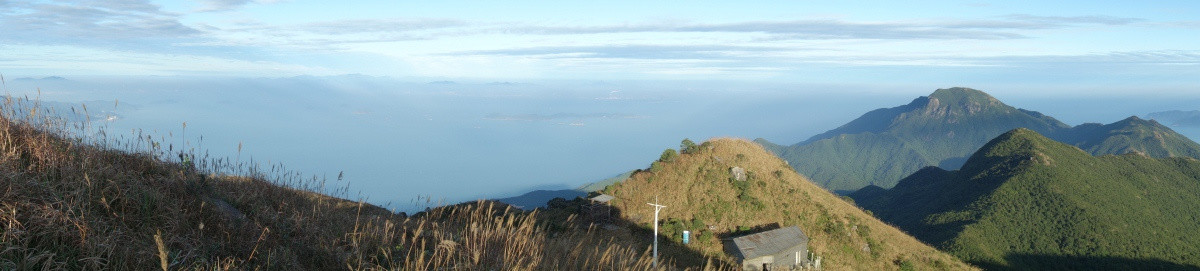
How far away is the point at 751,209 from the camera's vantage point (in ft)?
95.6

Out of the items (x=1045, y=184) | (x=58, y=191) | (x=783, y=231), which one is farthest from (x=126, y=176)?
(x=1045, y=184)

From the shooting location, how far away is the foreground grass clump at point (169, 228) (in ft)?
12.0

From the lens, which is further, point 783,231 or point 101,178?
point 783,231

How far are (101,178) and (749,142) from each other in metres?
35.4

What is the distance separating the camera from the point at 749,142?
3725cm

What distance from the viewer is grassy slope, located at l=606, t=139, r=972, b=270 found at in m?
27.0

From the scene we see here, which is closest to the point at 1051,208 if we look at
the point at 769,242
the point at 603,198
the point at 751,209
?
the point at 751,209

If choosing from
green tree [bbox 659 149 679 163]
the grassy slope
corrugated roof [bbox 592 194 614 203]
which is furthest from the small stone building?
green tree [bbox 659 149 679 163]

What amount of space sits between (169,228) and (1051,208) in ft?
335

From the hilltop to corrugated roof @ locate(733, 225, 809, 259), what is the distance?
39.2 meters

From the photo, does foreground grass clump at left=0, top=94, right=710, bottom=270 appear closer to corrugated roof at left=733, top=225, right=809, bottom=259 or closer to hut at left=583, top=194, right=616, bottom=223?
hut at left=583, top=194, right=616, bottom=223

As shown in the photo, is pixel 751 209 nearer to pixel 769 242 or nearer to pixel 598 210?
pixel 769 242

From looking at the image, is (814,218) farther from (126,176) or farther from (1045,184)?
(1045,184)

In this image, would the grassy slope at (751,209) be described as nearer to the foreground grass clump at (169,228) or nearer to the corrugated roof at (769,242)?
the corrugated roof at (769,242)
